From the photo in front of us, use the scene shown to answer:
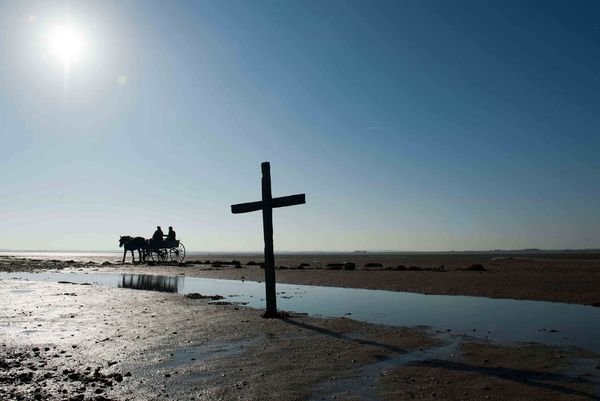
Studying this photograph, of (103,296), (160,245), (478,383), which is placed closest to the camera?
(478,383)

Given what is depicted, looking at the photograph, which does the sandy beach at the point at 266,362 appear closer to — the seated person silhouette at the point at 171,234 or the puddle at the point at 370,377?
the puddle at the point at 370,377

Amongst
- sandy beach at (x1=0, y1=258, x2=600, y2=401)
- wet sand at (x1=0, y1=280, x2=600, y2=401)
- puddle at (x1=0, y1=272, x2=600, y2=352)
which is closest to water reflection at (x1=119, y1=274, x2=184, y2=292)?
puddle at (x1=0, y1=272, x2=600, y2=352)

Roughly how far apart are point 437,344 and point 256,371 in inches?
167

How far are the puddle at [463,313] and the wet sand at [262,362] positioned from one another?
1.31 metres

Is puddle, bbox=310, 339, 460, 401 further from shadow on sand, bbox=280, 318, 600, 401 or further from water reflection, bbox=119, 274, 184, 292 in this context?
water reflection, bbox=119, 274, 184, 292

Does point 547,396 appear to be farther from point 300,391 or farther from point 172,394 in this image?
point 172,394

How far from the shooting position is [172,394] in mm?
6121

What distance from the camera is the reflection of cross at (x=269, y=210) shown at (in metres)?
13.7

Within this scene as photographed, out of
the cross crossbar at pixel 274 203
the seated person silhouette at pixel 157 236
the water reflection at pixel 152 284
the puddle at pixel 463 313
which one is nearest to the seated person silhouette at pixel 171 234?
the seated person silhouette at pixel 157 236

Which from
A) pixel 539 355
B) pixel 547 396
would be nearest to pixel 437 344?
pixel 539 355

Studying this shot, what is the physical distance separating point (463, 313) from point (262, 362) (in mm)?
8679

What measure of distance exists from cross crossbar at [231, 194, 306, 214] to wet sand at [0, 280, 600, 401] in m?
3.57

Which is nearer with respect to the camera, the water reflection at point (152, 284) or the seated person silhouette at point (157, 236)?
the water reflection at point (152, 284)

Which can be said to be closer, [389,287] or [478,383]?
[478,383]
